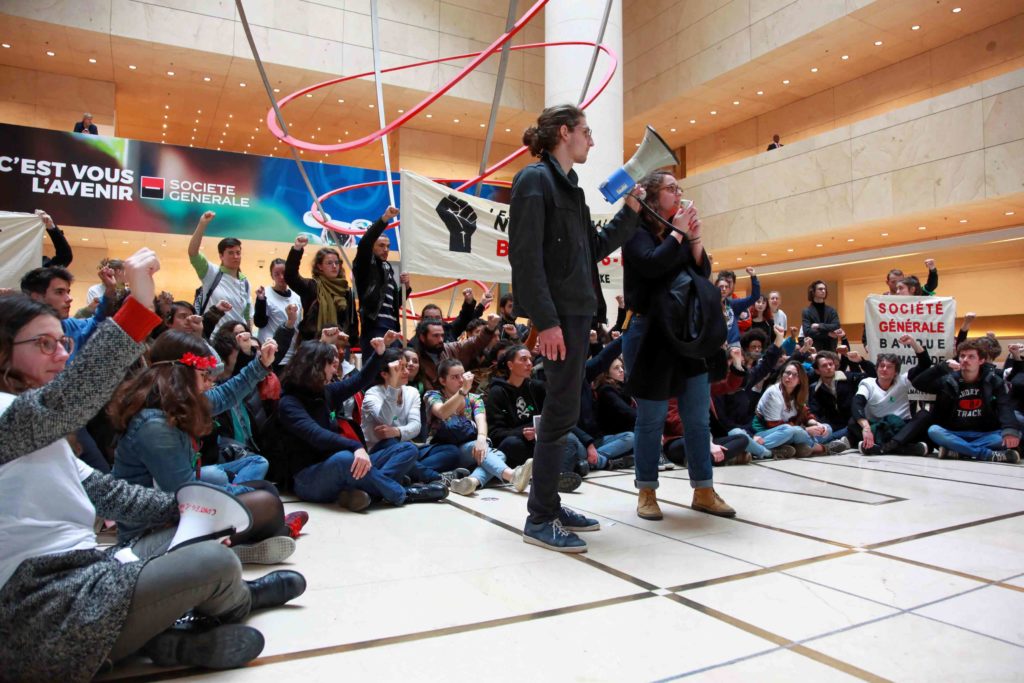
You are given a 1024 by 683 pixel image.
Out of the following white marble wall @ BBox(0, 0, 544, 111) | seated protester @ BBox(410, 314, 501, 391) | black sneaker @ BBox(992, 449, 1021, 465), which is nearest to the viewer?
seated protester @ BBox(410, 314, 501, 391)

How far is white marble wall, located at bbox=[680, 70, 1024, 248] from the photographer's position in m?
12.8

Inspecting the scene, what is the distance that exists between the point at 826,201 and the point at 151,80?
16.3 meters

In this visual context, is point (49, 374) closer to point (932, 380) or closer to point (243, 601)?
point (243, 601)

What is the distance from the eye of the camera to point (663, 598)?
228 centimetres

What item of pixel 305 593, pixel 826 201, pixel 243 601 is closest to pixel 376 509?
pixel 305 593

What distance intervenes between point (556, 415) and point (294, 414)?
1.75m

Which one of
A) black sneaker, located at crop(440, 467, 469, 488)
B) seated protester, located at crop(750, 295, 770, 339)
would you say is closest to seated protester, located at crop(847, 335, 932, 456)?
seated protester, located at crop(750, 295, 770, 339)

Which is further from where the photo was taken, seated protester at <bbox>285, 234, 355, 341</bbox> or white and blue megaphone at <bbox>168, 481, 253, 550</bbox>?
seated protester at <bbox>285, 234, 355, 341</bbox>

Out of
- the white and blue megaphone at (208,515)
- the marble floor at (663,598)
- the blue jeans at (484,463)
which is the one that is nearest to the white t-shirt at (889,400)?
the marble floor at (663,598)

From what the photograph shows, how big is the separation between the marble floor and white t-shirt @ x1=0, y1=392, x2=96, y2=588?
0.44 m

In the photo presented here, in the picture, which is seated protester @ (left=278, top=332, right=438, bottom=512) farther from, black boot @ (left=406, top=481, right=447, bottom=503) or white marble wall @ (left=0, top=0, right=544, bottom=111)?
white marble wall @ (left=0, top=0, right=544, bottom=111)

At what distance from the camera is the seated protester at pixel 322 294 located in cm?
634

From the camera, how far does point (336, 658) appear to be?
72.3 inches

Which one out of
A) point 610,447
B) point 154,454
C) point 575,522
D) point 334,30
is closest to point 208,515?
point 154,454
